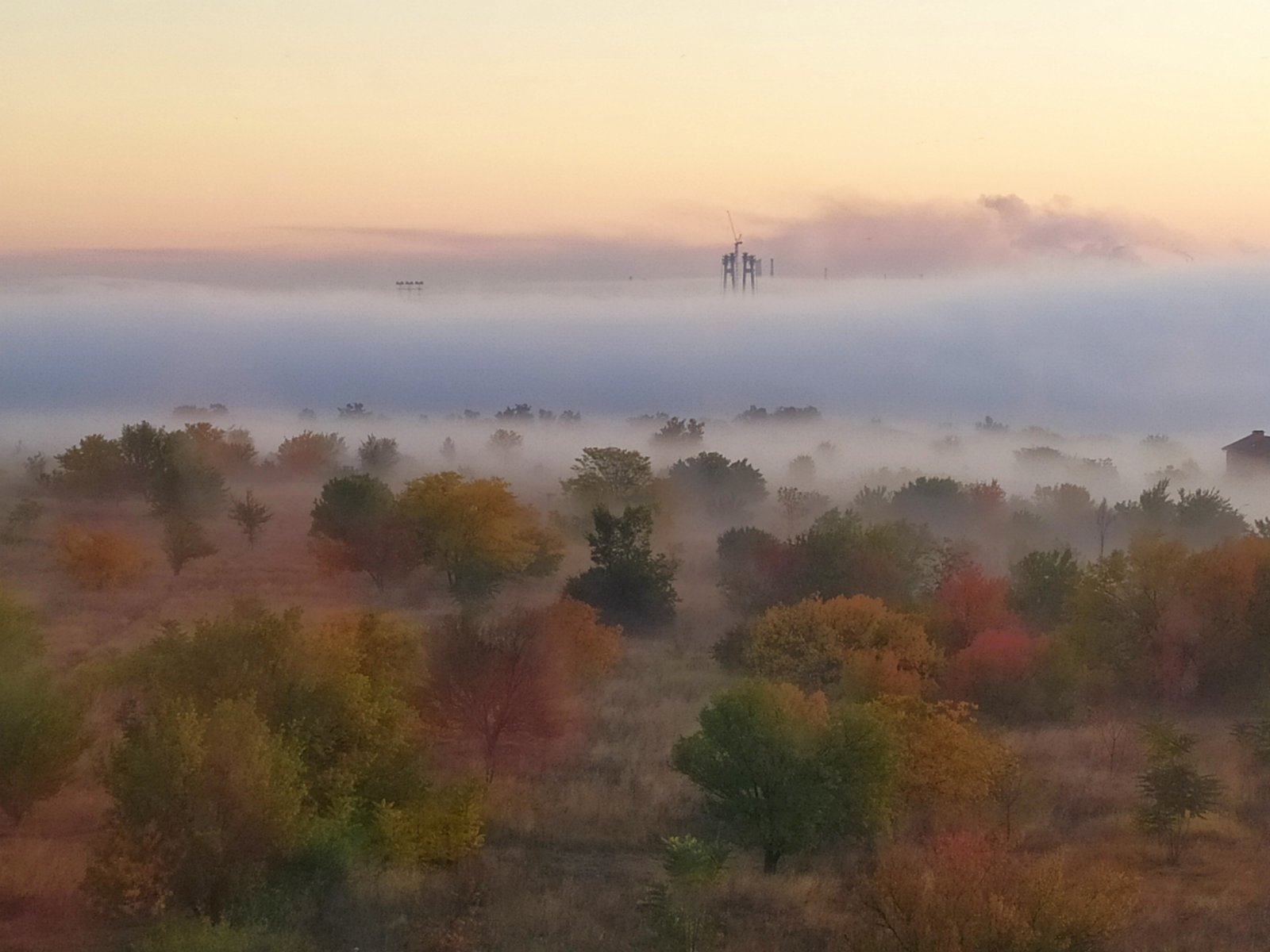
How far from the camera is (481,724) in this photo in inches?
1061

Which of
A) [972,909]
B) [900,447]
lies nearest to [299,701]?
[972,909]

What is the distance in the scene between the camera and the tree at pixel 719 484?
8612 centimetres

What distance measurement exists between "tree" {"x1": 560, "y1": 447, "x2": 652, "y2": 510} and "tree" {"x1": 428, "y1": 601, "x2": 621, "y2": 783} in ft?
138

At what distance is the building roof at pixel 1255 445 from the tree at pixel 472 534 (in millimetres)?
71764

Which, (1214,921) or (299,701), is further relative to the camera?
(299,701)

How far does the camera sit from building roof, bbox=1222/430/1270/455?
96.9 m

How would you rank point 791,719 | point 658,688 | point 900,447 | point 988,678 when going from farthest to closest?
point 900,447 → point 658,688 → point 988,678 → point 791,719

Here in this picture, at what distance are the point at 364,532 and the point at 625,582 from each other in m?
13.1

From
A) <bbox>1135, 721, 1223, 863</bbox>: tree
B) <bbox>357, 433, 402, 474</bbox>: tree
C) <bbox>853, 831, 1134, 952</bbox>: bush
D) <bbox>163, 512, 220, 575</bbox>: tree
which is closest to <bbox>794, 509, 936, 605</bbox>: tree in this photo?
<bbox>1135, 721, 1223, 863</bbox>: tree

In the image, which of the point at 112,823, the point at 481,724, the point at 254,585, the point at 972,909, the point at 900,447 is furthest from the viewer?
the point at 900,447

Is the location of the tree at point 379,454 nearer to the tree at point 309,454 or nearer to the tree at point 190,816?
the tree at point 309,454

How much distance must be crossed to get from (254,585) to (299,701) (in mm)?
31046

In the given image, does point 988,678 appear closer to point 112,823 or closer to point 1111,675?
point 1111,675

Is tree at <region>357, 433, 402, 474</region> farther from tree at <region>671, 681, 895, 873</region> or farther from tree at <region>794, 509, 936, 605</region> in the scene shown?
tree at <region>671, 681, 895, 873</region>
